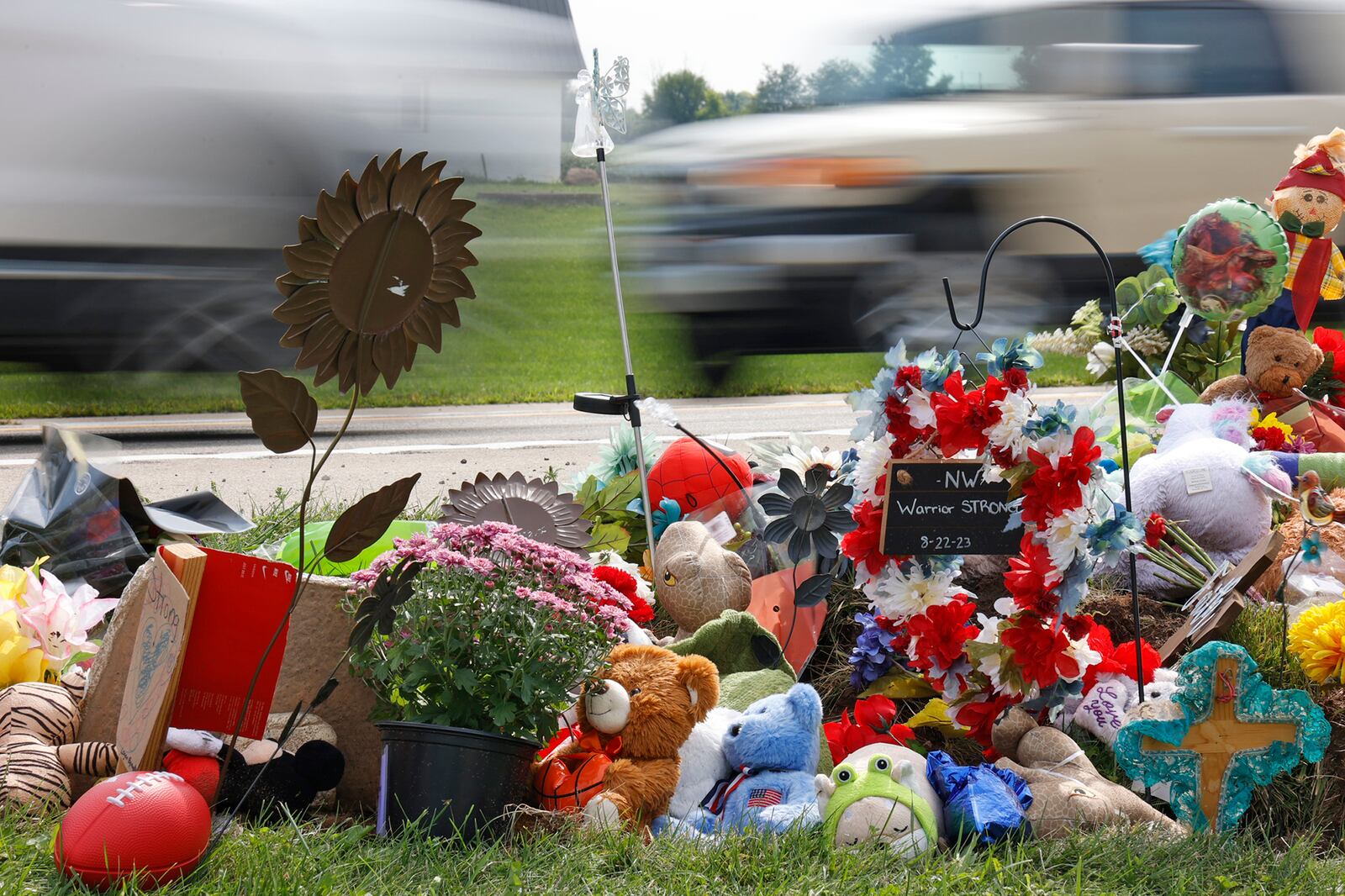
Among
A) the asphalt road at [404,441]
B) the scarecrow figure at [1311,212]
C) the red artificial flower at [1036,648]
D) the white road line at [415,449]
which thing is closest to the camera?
the red artificial flower at [1036,648]

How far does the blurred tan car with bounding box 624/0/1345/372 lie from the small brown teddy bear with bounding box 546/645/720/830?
176 inches

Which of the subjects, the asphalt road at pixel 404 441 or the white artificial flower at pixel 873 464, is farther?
the asphalt road at pixel 404 441

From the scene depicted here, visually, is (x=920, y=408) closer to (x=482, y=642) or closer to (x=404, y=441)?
(x=482, y=642)

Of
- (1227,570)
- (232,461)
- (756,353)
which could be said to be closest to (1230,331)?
(1227,570)

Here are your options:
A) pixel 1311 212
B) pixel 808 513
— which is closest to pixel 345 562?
pixel 808 513

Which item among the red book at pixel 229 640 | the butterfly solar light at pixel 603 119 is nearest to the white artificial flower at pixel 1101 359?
the butterfly solar light at pixel 603 119

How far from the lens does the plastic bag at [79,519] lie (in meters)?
3.33

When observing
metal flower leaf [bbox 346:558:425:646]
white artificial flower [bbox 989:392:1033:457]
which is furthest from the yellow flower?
metal flower leaf [bbox 346:558:425:646]

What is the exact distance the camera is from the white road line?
5.84 metres

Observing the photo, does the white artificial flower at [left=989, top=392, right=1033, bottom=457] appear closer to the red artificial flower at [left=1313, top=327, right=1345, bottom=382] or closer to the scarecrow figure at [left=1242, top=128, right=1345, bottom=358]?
the scarecrow figure at [left=1242, top=128, right=1345, bottom=358]

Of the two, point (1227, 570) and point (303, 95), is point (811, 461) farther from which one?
point (303, 95)

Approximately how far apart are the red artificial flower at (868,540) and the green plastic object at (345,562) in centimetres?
105

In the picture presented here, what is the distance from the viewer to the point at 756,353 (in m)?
7.35

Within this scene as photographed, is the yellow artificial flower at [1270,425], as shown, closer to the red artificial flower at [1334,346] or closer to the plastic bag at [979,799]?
the red artificial flower at [1334,346]
